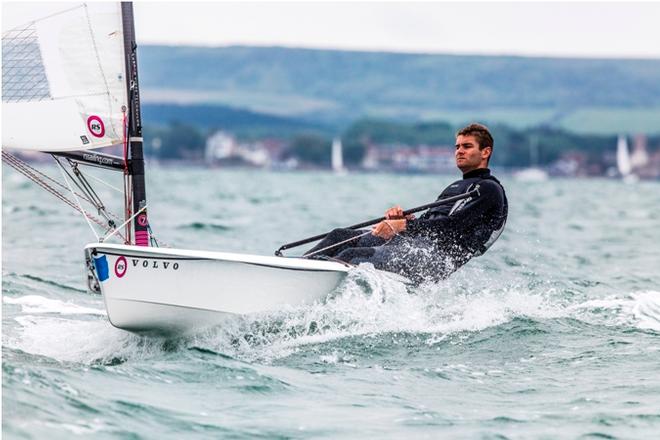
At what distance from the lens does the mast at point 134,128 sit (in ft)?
23.3

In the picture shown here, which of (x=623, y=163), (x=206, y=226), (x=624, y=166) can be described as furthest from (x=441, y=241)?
(x=623, y=163)

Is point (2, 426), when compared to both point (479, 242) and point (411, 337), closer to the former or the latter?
point (411, 337)

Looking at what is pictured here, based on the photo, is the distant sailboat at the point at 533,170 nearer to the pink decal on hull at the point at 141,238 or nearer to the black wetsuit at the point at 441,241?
the black wetsuit at the point at 441,241

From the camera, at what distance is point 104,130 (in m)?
7.15

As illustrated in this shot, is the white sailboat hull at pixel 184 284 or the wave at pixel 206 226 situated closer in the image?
the white sailboat hull at pixel 184 284

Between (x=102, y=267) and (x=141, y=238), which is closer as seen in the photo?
(x=102, y=267)

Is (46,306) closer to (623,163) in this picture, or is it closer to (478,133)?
(478,133)

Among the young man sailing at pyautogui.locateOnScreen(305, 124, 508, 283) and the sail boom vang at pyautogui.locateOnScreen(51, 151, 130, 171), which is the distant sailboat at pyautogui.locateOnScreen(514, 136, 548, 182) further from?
the sail boom vang at pyautogui.locateOnScreen(51, 151, 130, 171)

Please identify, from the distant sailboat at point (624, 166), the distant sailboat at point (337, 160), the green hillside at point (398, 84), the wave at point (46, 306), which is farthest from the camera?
the green hillside at point (398, 84)

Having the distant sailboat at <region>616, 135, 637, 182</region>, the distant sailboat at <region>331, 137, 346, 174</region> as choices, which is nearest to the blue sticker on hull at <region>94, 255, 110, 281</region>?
the distant sailboat at <region>616, 135, 637, 182</region>

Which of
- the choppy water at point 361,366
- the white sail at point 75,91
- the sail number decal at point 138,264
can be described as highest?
the white sail at point 75,91

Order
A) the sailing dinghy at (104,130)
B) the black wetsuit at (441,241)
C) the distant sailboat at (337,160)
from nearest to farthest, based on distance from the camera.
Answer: the sailing dinghy at (104,130) → the black wetsuit at (441,241) → the distant sailboat at (337,160)

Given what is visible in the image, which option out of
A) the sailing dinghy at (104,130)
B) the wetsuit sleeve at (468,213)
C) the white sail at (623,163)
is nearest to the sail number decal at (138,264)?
the sailing dinghy at (104,130)

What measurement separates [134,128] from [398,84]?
17887 cm
